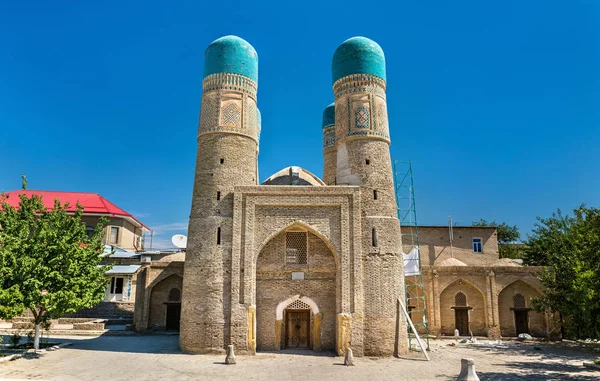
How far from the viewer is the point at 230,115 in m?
19.3

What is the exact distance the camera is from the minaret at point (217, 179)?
17312 millimetres

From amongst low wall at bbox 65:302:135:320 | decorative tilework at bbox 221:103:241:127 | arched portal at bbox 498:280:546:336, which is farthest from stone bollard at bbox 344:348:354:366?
low wall at bbox 65:302:135:320

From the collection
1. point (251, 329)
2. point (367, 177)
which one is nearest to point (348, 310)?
point (251, 329)

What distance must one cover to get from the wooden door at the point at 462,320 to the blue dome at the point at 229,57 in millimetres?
16844

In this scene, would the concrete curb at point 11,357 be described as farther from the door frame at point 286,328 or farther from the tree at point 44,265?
the door frame at point 286,328

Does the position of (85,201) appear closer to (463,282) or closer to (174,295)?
(174,295)

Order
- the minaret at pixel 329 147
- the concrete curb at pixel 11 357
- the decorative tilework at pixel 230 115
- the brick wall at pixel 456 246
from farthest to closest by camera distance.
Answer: the brick wall at pixel 456 246
the minaret at pixel 329 147
the decorative tilework at pixel 230 115
the concrete curb at pixel 11 357

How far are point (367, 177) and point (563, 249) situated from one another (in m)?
10.3

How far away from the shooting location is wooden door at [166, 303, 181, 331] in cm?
2419

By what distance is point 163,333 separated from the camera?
75.9 feet

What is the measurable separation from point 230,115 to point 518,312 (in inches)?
741

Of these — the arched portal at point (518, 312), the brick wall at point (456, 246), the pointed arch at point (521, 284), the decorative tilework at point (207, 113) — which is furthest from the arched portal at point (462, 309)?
the decorative tilework at point (207, 113)

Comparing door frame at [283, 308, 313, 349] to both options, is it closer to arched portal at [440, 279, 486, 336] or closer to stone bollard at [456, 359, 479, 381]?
stone bollard at [456, 359, 479, 381]

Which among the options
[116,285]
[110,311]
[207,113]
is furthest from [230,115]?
[110,311]
